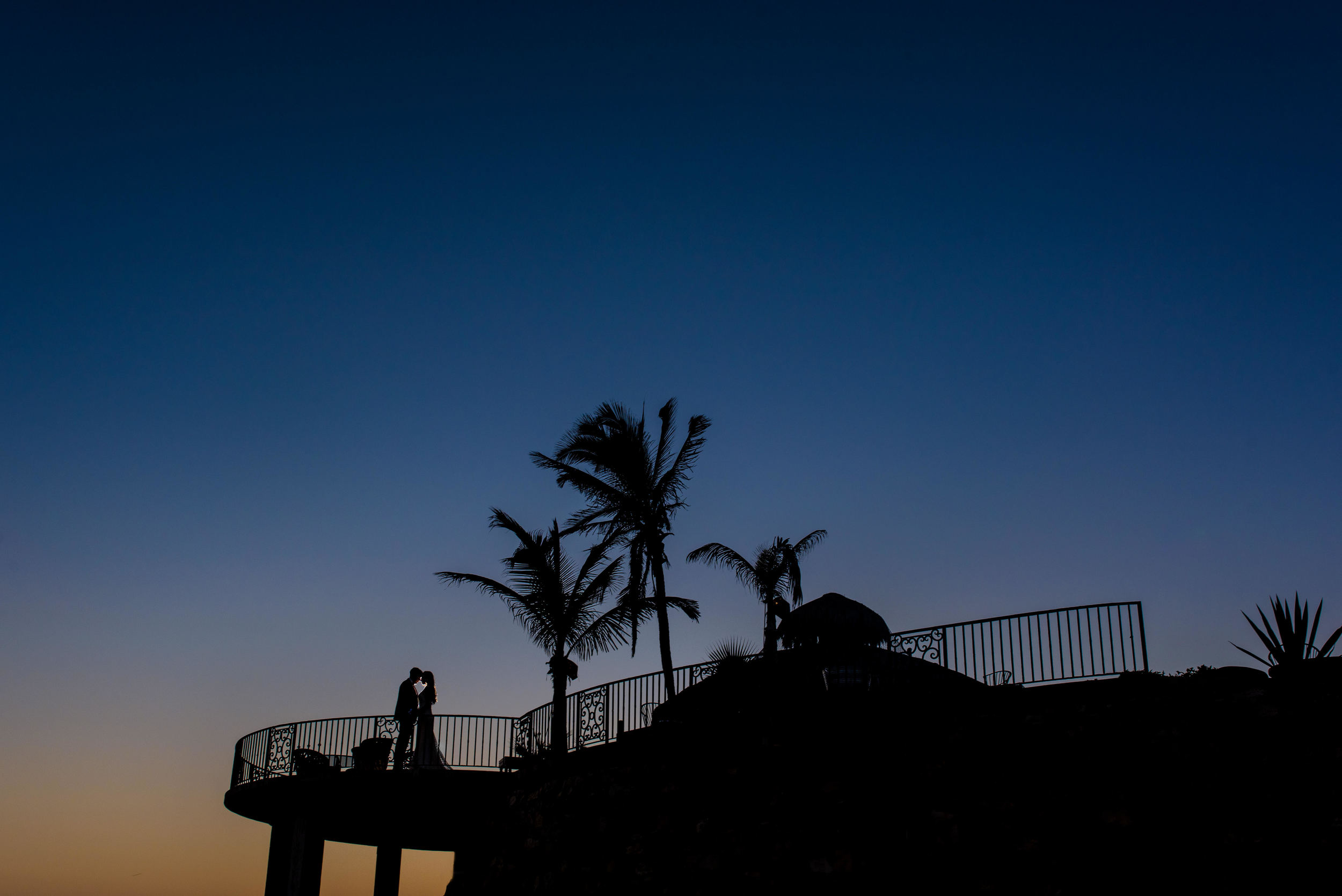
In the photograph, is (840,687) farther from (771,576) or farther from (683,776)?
(771,576)

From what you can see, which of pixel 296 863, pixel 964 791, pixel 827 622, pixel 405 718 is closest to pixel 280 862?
pixel 296 863

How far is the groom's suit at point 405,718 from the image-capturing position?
69.9ft

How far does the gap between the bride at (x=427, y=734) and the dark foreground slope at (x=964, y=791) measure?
578 centimetres

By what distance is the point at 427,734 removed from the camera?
21.2 metres

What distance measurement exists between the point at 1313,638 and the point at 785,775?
6.35 meters

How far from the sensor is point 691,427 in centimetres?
2425

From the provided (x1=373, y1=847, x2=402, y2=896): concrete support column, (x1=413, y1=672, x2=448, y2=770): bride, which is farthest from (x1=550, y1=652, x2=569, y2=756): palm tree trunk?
(x1=373, y1=847, x2=402, y2=896): concrete support column

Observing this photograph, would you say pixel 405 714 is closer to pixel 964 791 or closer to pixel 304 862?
pixel 304 862

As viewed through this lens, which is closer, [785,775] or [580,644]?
[785,775]

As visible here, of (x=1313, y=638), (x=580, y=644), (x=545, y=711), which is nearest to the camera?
(x=1313, y=638)

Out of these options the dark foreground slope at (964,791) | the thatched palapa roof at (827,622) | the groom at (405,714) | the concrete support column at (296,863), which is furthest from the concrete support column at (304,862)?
the thatched palapa roof at (827,622)

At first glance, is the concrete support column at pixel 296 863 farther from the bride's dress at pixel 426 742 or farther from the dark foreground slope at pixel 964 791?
the dark foreground slope at pixel 964 791

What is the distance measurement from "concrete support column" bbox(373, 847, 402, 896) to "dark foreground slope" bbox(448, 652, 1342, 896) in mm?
10059

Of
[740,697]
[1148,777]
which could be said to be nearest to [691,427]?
[740,697]
